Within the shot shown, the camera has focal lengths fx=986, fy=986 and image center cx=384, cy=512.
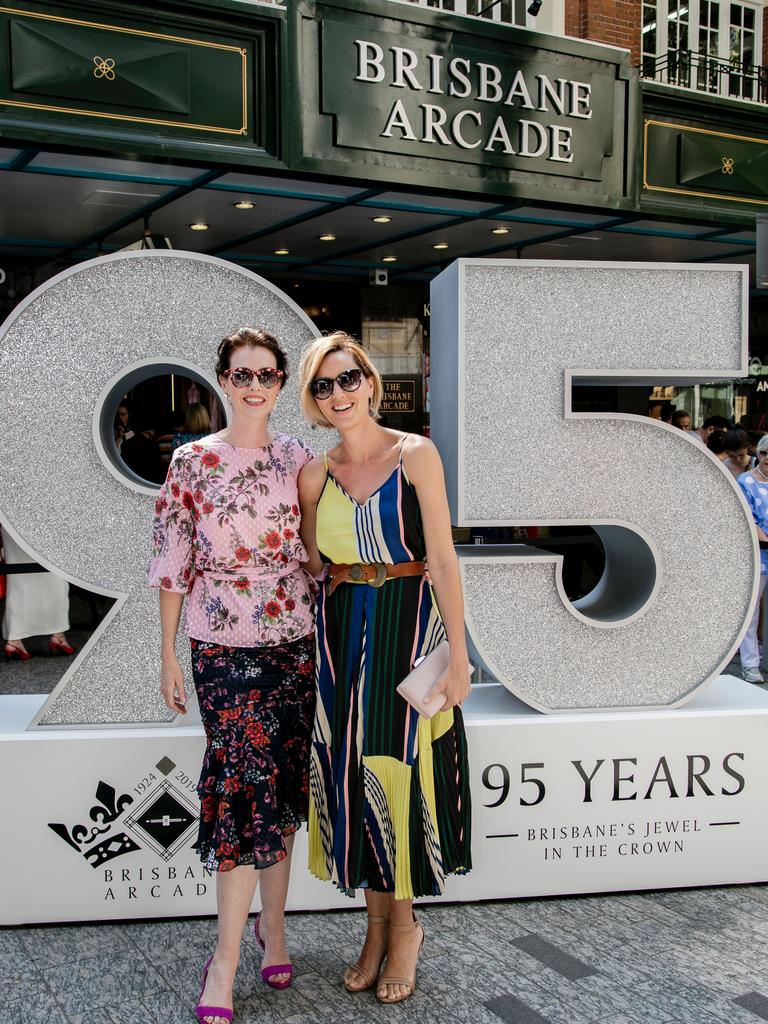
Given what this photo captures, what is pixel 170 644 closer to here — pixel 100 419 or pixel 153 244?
pixel 100 419

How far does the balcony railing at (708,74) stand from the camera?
11219mm

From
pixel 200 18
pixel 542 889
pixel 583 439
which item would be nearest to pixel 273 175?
pixel 200 18

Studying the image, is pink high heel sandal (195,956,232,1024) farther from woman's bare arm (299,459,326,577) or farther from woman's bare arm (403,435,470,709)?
woman's bare arm (299,459,326,577)

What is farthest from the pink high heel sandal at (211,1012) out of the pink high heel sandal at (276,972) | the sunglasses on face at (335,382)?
the sunglasses on face at (335,382)

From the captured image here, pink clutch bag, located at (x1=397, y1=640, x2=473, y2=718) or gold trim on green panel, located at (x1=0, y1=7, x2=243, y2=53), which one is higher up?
gold trim on green panel, located at (x1=0, y1=7, x2=243, y2=53)

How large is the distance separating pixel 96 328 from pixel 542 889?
2.42 metres

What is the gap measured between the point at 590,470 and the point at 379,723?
1.27 metres

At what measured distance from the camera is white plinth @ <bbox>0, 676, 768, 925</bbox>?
10.5ft

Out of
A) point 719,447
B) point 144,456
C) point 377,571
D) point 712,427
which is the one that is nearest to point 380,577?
point 377,571

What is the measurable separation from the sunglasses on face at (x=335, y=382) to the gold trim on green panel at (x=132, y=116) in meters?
4.80

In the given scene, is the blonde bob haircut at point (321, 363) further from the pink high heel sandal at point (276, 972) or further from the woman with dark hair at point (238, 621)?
the pink high heel sandal at point (276, 972)

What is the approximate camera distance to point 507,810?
11.0 feet

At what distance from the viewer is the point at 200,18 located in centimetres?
691

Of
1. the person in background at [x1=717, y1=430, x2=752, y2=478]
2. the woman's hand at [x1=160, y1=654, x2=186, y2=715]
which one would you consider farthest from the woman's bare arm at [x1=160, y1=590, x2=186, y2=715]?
the person in background at [x1=717, y1=430, x2=752, y2=478]
